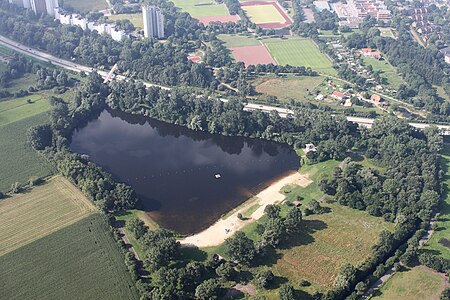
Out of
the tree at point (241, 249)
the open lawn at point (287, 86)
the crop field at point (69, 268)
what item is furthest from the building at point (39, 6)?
the tree at point (241, 249)

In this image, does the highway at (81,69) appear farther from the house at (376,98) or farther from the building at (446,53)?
the building at (446,53)

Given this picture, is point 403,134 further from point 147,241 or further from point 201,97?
point 147,241

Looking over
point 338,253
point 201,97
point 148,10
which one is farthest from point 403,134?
point 148,10

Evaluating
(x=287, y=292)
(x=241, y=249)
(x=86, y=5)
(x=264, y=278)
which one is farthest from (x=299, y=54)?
(x=287, y=292)

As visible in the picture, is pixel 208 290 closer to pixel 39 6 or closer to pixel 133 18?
pixel 133 18

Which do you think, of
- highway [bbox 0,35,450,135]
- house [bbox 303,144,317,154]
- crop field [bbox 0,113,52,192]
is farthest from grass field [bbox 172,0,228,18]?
house [bbox 303,144,317,154]
